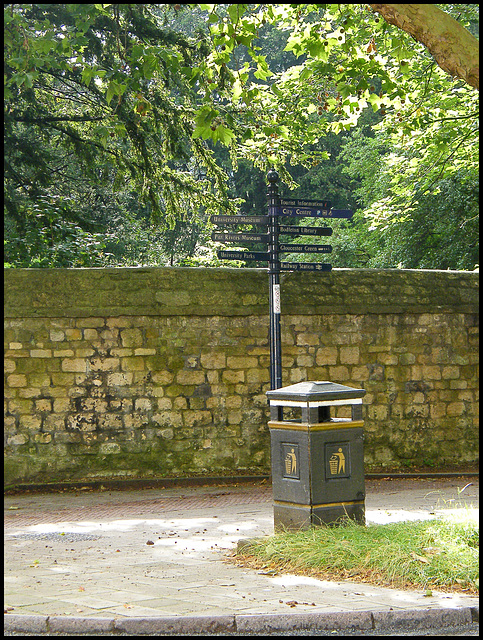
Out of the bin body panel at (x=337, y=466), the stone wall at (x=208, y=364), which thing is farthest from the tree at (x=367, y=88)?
the bin body panel at (x=337, y=466)

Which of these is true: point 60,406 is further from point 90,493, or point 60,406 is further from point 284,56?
point 284,56

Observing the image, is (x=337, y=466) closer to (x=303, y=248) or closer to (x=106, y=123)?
(x=303, y=248)

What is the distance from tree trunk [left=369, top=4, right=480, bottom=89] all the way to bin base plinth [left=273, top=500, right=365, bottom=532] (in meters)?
3.60

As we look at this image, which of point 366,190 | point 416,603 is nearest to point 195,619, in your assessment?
point 416,603

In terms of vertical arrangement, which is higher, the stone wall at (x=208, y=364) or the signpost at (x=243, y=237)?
the signpost at (x=243, y=237)

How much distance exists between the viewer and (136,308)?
1053cm

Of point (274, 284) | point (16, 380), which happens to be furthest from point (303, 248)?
point (16, 380)

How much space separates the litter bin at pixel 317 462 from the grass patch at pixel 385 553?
0.62 feet

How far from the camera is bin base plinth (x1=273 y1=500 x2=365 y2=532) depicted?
650 centimetres

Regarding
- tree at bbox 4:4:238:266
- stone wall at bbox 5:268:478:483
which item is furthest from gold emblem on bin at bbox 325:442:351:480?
tree at bbox 4:4:238:266

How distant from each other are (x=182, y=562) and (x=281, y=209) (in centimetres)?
437

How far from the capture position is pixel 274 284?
9.29 metres

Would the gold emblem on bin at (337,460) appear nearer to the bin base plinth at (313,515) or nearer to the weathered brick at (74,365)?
the bin base plinth at (313,515)

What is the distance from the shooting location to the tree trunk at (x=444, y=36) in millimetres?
6680
